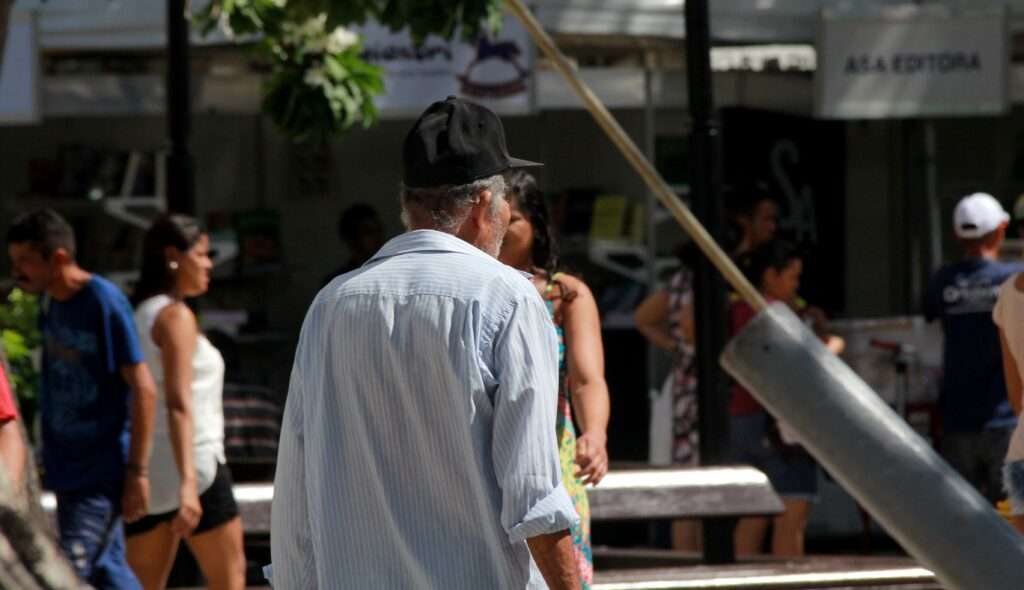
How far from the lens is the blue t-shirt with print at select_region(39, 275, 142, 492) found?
6.05 m

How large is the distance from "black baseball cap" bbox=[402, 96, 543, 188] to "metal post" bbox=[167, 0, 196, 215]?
454 cm

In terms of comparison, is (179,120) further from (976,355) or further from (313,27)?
(976,355)

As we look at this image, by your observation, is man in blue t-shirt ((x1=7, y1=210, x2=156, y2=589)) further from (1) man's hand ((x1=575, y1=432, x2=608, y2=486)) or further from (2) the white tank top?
(1) man's hand ((x1=575, y1=432, x2=608, y2=486))

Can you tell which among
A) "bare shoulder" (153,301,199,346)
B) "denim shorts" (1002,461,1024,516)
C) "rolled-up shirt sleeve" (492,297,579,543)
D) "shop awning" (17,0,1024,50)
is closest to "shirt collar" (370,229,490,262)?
"rolled-up shirt sleeve" (492,297,579,543)

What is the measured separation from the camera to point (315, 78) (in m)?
7.58

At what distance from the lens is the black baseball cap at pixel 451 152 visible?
329 centimetres

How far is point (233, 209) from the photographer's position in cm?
1241

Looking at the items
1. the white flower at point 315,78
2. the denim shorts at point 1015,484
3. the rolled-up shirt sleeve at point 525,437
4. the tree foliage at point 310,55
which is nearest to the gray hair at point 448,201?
the rolled-up shirt sleeve at point 525,437

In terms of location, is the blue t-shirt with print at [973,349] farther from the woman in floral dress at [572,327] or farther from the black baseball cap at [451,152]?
the black baseball cap at [451,152]

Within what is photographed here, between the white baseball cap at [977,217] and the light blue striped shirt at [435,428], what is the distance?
19.1 feet

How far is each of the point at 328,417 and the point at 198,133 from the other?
9407mm

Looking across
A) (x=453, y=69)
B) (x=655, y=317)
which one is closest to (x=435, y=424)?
(x=655, y=317)

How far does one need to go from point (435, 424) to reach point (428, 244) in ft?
1.01

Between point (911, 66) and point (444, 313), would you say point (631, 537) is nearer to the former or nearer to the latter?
point (911, 66)
